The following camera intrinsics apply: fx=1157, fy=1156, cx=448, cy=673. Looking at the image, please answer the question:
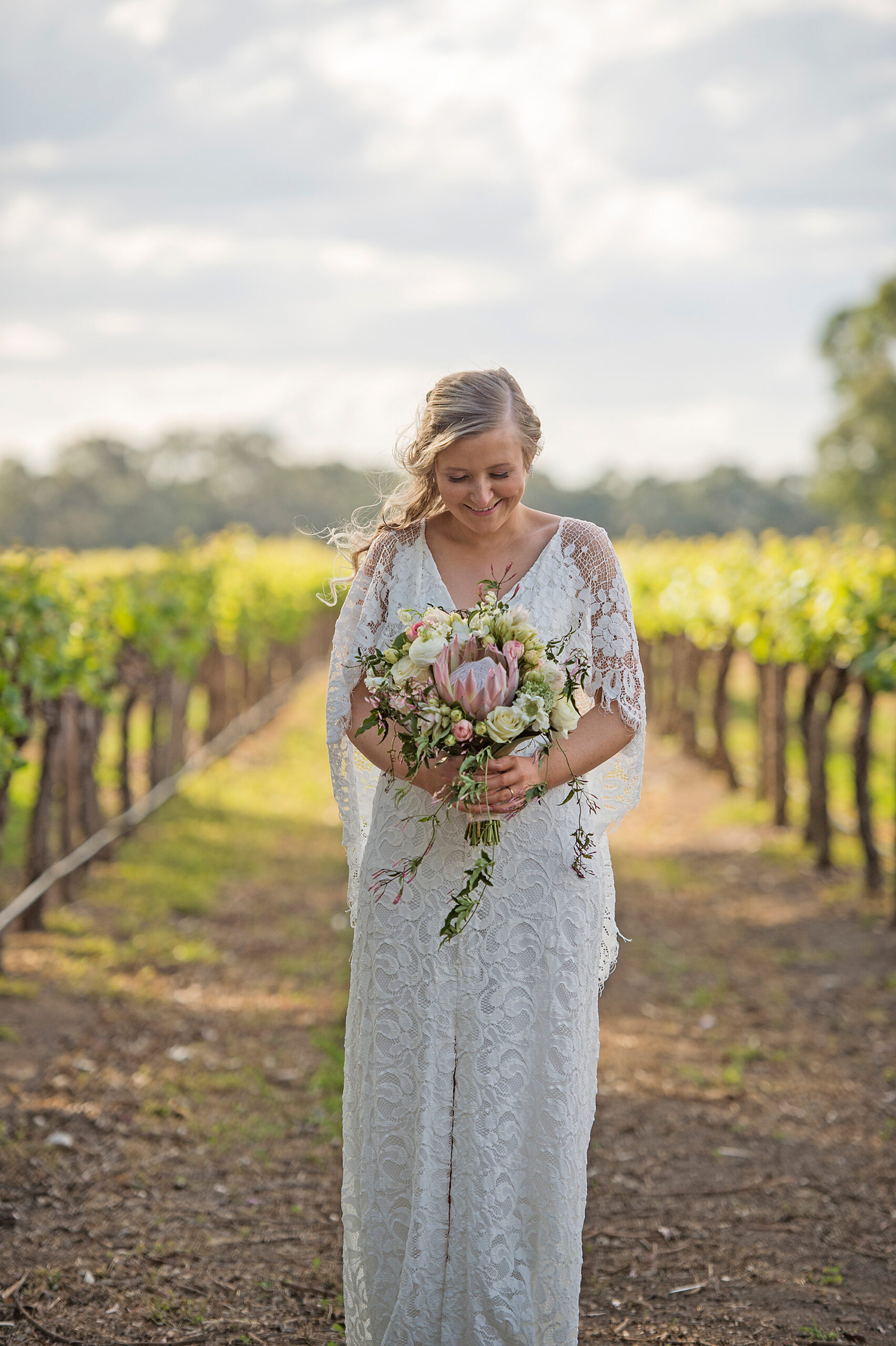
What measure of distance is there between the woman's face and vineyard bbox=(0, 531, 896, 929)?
460 mm

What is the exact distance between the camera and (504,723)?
2369 mm

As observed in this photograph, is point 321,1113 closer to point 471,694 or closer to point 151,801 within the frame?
point 471,694

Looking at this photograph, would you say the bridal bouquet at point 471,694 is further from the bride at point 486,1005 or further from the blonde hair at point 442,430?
the blonde hair at point 442,430

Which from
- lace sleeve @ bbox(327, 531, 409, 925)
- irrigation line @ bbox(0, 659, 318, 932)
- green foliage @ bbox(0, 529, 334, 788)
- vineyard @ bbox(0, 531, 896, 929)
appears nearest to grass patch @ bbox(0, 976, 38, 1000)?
irrigation line @ bbox(0, 659, 318, 932)

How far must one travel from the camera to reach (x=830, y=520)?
49.0 meters

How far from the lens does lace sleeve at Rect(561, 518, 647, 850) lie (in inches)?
111

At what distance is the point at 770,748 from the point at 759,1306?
22.1 ft

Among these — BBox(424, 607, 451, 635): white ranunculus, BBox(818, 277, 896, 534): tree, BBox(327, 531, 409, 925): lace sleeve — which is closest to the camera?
BBox(424, 607, 451, 635): white ranunculus

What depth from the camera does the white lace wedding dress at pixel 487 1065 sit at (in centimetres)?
269

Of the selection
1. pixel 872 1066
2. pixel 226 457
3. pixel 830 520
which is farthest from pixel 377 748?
pixel 226 457

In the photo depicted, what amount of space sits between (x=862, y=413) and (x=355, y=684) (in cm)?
4833


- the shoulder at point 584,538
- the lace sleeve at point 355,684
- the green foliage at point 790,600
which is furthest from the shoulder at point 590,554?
the green foliage at point 790,600

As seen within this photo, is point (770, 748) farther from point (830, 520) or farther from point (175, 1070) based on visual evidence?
point (830, 520)

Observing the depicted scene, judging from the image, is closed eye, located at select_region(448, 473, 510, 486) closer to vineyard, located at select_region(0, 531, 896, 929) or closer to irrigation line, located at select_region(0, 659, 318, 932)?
vineyard, located at select_region(0, 531, 896, 929)
